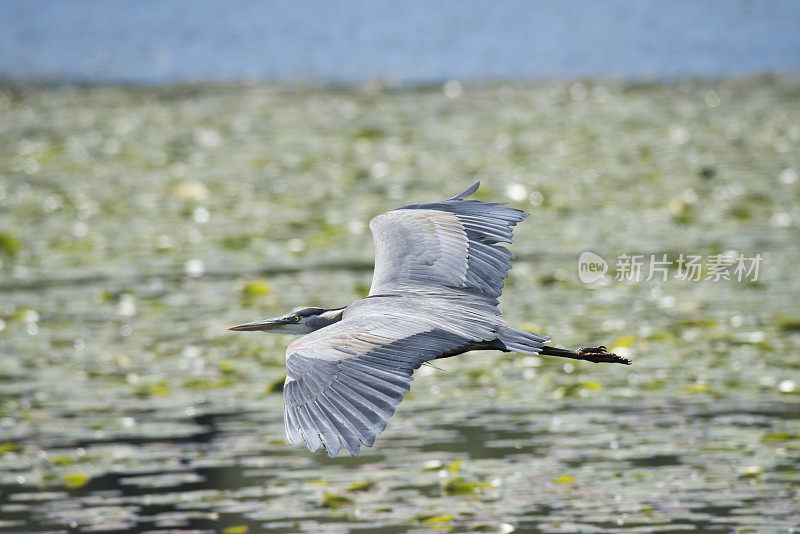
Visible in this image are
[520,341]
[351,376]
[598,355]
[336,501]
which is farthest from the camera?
[336,501]

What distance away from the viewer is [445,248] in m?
4.17

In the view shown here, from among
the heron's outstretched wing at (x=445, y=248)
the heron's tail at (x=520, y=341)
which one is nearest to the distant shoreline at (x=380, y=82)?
the heron's outstretched wing at (x=445, y=248)

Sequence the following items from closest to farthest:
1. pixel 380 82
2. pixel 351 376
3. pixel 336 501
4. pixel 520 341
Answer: pixel 351 376, pixel 520 341, pixel 336 501, pixel 380 82

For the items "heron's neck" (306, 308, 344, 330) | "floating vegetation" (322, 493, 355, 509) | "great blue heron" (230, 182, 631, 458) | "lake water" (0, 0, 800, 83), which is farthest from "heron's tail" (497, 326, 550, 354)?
"lake water" (0, 0, 800, 83)

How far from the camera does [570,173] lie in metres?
11.3

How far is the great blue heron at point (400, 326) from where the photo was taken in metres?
3.08

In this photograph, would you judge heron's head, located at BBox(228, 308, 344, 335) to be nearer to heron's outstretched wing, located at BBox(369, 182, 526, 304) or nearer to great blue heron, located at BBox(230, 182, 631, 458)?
great blue heron, located at BBox(230, 182, 631, 458)

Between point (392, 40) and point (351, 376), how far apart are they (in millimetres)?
20338

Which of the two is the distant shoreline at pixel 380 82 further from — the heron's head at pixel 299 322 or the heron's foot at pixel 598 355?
the heron's head at pixel 299 322

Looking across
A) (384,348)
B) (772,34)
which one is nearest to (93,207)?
(384,348)

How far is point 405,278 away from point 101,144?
990 centimetres

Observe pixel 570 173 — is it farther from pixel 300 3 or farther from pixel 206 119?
pixel 300 3

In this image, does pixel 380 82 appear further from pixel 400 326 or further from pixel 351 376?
pixel 351 376

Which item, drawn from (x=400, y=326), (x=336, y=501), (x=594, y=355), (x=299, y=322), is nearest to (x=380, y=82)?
(x=336, y=501)
